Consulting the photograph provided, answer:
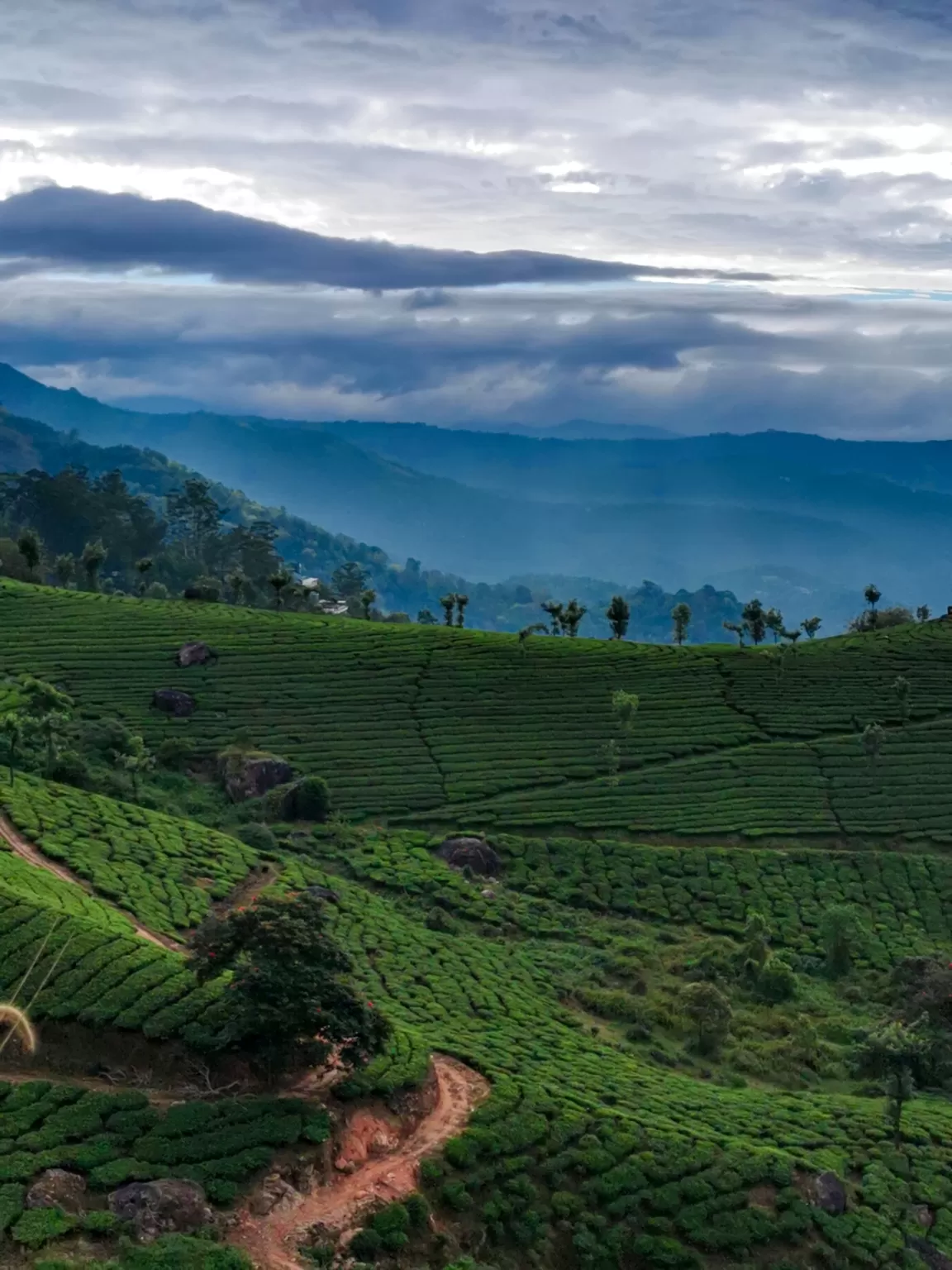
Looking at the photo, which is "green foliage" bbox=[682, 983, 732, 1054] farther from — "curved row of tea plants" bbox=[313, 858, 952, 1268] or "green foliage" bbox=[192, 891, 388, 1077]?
"green foliage" bbox=[192, 891, 388, 1077]

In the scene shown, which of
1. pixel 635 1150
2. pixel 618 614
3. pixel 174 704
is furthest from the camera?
pixel 618 614

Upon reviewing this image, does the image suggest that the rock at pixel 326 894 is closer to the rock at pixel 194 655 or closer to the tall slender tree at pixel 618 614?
the rock at pixel 194 655

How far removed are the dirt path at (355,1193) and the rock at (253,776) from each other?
39.8 metres

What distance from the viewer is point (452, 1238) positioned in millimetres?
29734

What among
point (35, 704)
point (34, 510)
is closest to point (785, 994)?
point (35, 704)

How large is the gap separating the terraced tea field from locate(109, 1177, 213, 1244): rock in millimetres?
46107

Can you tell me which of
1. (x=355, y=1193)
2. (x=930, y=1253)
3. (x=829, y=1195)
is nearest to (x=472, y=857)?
(x=829, y=1195)

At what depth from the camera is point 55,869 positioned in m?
48.4

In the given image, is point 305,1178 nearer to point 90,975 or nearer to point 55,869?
point 90,975

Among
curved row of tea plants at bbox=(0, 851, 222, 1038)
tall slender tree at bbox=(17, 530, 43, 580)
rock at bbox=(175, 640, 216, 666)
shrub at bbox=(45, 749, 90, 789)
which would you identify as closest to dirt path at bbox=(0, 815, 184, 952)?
curved row of tea plants at bbox=(0, 851, 222, 1038)

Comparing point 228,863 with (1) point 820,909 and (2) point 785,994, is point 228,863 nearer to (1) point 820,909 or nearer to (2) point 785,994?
(2) point 785,994

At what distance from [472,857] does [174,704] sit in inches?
1008

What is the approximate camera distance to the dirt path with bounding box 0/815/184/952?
1671 inches

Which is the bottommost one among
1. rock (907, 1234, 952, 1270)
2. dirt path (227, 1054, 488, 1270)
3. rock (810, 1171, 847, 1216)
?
rock (907, 1234, 952, 1270)
